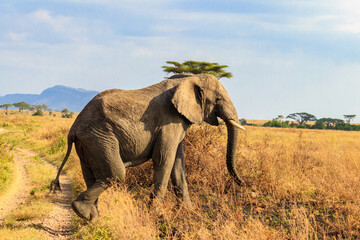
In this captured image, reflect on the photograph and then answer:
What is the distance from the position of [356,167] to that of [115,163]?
317 inches

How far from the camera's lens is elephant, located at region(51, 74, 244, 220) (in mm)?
5230

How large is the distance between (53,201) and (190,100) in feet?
14.7

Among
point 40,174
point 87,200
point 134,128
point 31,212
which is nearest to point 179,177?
point 134,128

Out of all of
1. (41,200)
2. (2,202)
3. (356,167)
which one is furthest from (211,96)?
(356,167)

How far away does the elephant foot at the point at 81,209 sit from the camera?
5.20 metres

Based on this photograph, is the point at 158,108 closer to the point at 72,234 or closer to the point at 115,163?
the point at 115,163

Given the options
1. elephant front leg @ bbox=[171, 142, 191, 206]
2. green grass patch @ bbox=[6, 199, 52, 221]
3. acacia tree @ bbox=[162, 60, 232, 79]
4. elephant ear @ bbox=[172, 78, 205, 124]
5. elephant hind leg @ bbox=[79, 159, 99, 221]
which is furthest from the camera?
acacia tree @ bbox=[162, 60, 232, 79]

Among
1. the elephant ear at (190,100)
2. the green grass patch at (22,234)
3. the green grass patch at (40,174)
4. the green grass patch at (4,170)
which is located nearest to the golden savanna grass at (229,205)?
the green grass patch at (22,234)

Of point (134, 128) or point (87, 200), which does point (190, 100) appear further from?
point (87, 200)

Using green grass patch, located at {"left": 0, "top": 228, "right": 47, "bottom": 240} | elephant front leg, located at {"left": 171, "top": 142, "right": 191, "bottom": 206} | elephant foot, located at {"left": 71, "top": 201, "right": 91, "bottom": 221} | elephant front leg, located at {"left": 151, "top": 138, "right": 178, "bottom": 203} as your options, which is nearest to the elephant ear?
elephant front leg, located at {"left": 151, "top": 138, "right": 178, "bottom": 203}

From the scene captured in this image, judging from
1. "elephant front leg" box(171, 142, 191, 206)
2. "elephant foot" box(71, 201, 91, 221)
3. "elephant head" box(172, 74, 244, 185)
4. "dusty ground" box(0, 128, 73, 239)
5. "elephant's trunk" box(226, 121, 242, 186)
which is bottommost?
"dusty ground" box(0, 128, 73, 239)

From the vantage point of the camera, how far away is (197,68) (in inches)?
869

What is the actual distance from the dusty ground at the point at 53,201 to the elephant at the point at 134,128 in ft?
2.63

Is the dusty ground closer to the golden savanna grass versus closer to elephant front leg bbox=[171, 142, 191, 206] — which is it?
the golden savanna grass
